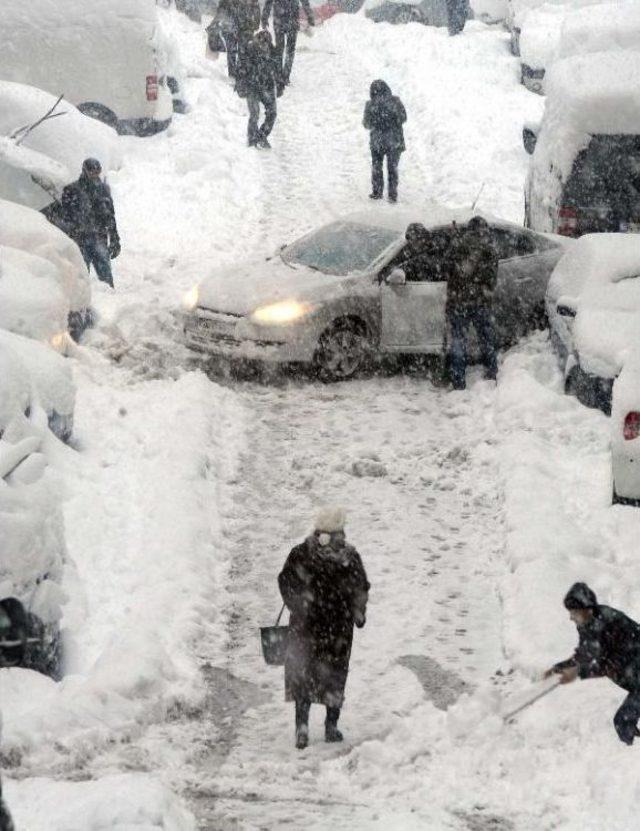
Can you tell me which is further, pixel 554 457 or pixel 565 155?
pixel 565 155

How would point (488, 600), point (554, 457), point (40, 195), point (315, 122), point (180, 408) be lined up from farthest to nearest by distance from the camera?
point (315, 122)
point (40, 195)
point (180, 408)
point (554, 457)
point (488, 600)

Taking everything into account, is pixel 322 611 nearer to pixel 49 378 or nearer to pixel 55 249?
pixel 49 378

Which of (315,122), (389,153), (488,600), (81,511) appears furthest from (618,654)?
(315,122)

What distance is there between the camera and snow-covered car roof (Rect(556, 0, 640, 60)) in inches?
833

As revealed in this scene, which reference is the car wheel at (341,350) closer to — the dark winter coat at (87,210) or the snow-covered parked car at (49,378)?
the snow-covered parked car at (49,378)

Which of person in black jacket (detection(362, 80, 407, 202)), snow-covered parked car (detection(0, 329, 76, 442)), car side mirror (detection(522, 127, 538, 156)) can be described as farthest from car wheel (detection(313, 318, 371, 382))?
person in black jacket (detection(362, 80, 407, 202))

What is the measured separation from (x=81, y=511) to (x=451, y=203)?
1107 centimetres

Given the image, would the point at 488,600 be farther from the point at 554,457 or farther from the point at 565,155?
the point at 565,155

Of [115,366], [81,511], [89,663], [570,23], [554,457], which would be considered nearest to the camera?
[89,663]

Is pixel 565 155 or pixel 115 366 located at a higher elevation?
pixel 565 155

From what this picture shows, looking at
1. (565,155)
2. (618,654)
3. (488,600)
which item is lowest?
(488,600)

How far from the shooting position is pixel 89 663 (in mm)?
8391

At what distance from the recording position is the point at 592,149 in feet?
46.3

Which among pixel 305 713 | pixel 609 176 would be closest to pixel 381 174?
pixel 609 176
